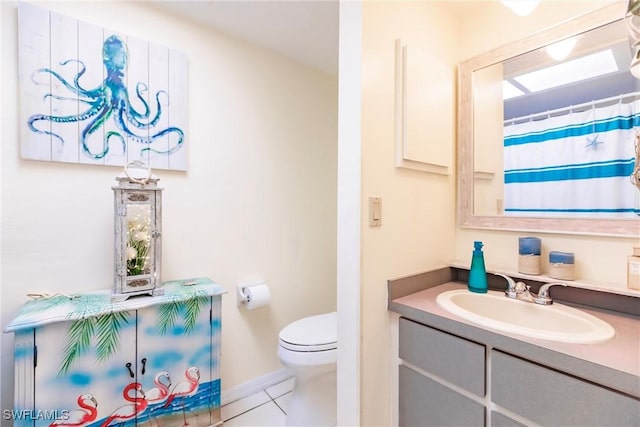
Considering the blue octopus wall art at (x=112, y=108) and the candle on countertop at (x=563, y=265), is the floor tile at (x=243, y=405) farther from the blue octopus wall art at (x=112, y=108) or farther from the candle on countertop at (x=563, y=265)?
the candle on countertop at (x=563, y=265)

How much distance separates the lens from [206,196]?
1705 mm

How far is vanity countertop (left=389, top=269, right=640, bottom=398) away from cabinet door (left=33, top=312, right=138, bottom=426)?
1.16 metres

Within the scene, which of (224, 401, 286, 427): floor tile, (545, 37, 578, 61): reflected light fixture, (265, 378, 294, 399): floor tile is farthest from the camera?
(265, 378, 294, 399): floor tile

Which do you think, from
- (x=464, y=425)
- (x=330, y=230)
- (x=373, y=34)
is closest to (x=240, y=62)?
(x=373, y=34)

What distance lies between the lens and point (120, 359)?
120 centimetres

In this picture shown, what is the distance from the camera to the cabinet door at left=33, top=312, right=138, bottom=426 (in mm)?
1065

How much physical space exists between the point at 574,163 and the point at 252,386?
210 centimetres

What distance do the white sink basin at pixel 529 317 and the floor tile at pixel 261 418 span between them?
47.1 inches

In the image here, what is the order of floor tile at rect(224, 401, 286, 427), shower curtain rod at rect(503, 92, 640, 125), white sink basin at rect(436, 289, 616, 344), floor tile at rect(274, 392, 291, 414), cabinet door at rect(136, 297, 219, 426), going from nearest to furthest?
white sink basin at rect(436, 289, 616, 344) < shower curtain rod at rect(503, 92, 640, 125) < cabinet door at rect(136, 297, 219, 426) < floor tile at rect(224, 401, 286, 427) < floor tile at rect(274, 392, 291, 414)

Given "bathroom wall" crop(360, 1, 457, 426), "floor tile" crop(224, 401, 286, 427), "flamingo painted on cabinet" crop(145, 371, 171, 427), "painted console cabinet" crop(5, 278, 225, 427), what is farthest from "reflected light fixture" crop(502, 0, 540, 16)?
"floor tile" crop(224, 401, 286, 427)

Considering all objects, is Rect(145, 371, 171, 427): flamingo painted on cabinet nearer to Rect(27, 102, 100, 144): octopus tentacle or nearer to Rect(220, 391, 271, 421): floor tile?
Rect(220, 391, 271, 421): floor tile

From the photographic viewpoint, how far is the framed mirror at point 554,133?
1.05 meters

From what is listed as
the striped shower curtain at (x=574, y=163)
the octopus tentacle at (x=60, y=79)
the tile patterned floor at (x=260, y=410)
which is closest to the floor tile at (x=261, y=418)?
the tile patterned floor at (x=260, y=410)

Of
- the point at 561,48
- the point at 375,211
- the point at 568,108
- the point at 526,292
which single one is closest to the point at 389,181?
the point at 375,211
